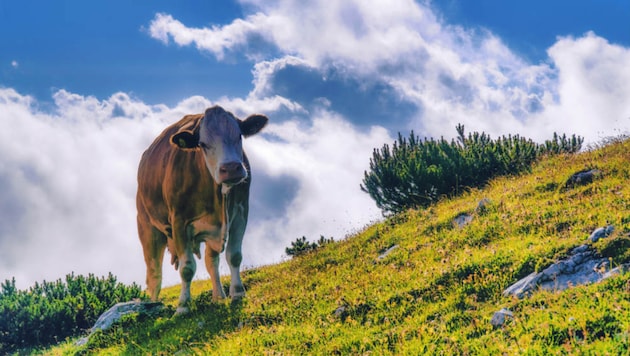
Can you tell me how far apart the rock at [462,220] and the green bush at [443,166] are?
5.04 m

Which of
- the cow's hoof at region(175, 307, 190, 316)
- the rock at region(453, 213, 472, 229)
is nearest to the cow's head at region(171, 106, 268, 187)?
the cow's hoof at region(175, 307, 190, 316)

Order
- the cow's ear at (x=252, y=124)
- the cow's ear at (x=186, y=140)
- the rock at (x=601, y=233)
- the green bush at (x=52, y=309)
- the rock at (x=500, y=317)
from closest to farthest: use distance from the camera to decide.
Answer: the rock at (x=500, y=317) < the rock at (x=601, y=233) < the cow's ear at (x=186, y=140) < the cow's ear at (x=252, y=124) < the green bush at (x=52, y=309)

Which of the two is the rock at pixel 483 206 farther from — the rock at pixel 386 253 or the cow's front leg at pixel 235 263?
the cow's front leg at pixel 235 263

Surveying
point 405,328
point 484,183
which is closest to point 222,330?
point 405,328

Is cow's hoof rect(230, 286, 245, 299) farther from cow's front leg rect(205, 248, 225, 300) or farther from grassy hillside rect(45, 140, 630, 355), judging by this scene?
cow's front leg rect(205, 248, 225, 300)

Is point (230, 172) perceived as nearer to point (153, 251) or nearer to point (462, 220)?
point (153, 251)

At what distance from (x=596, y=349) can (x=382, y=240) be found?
399 inches

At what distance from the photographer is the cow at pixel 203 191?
10602mm

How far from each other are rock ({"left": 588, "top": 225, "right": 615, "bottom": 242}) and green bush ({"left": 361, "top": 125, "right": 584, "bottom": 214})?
412 inches

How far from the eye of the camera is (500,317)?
297 inches

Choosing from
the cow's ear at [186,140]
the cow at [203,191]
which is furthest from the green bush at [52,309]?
the cow's ear at [186,140]

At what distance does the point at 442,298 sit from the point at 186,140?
17.4 ft

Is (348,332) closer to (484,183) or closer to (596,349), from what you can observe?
(596,349)

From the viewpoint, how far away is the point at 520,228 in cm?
1231
